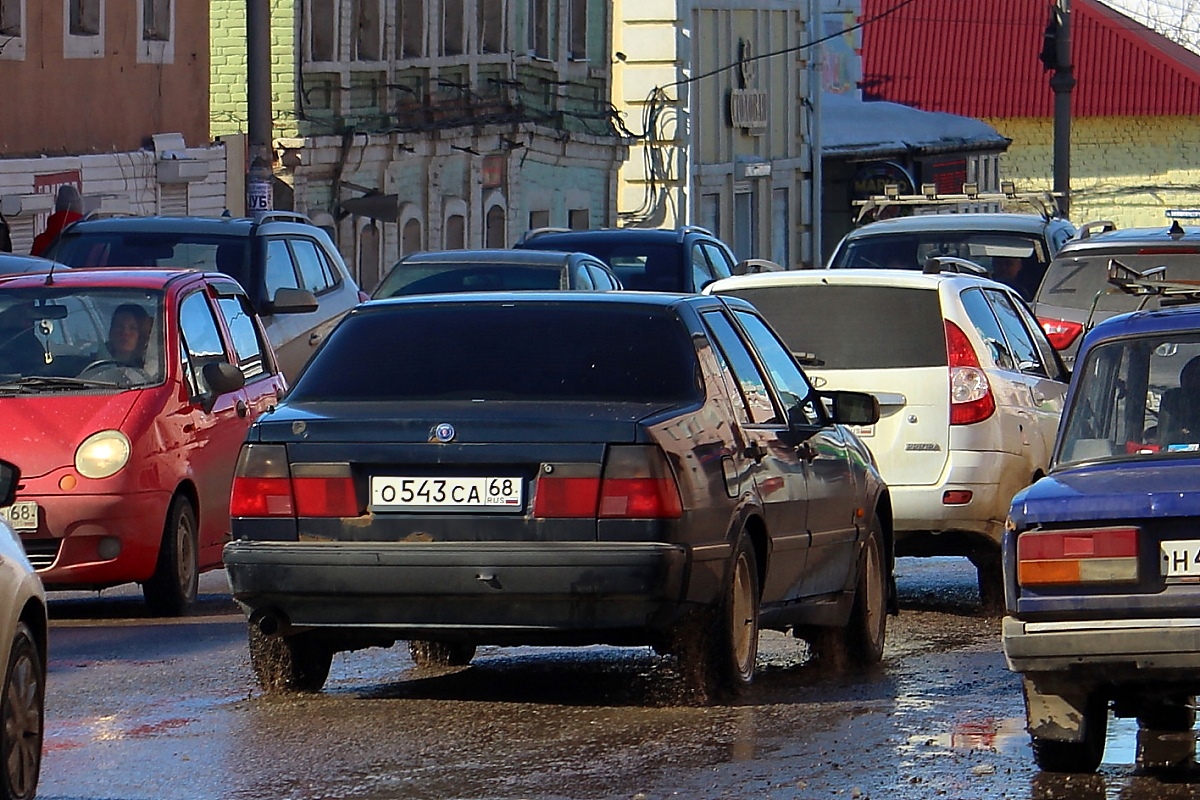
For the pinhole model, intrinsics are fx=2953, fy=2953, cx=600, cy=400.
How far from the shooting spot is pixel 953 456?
507 inches

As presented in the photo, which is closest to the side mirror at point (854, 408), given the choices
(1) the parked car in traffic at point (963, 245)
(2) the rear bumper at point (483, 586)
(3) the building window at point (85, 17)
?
(2) the rear bumper at point (483, 586)

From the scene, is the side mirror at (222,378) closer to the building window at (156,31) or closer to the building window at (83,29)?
the building window at (83,29)

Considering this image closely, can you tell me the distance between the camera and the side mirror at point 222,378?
13219 millimetres

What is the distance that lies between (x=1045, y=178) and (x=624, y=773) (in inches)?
2870

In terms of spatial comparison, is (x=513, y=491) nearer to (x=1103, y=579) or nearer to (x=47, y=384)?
(x=1103, y=579)

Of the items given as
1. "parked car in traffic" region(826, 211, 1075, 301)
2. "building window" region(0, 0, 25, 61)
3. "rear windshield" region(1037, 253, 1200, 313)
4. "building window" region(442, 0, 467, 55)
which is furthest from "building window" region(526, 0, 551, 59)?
"rear windshield" region(1037, 253, 1200, 313)

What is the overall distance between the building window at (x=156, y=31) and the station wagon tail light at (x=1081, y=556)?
26243mm

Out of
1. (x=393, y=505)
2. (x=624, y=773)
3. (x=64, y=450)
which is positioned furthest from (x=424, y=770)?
(x=64, y=450)

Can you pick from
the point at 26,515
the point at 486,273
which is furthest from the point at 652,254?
the point at 26,515

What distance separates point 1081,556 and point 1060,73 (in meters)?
31.0

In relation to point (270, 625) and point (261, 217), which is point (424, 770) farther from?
point (261, 217)

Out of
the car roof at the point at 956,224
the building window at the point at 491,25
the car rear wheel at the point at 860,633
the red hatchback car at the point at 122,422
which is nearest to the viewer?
the car rear wheel at the point at 860,633

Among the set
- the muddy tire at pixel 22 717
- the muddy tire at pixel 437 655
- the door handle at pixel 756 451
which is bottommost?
the muddy tire at pixel 437 655

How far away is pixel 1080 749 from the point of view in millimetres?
8047
